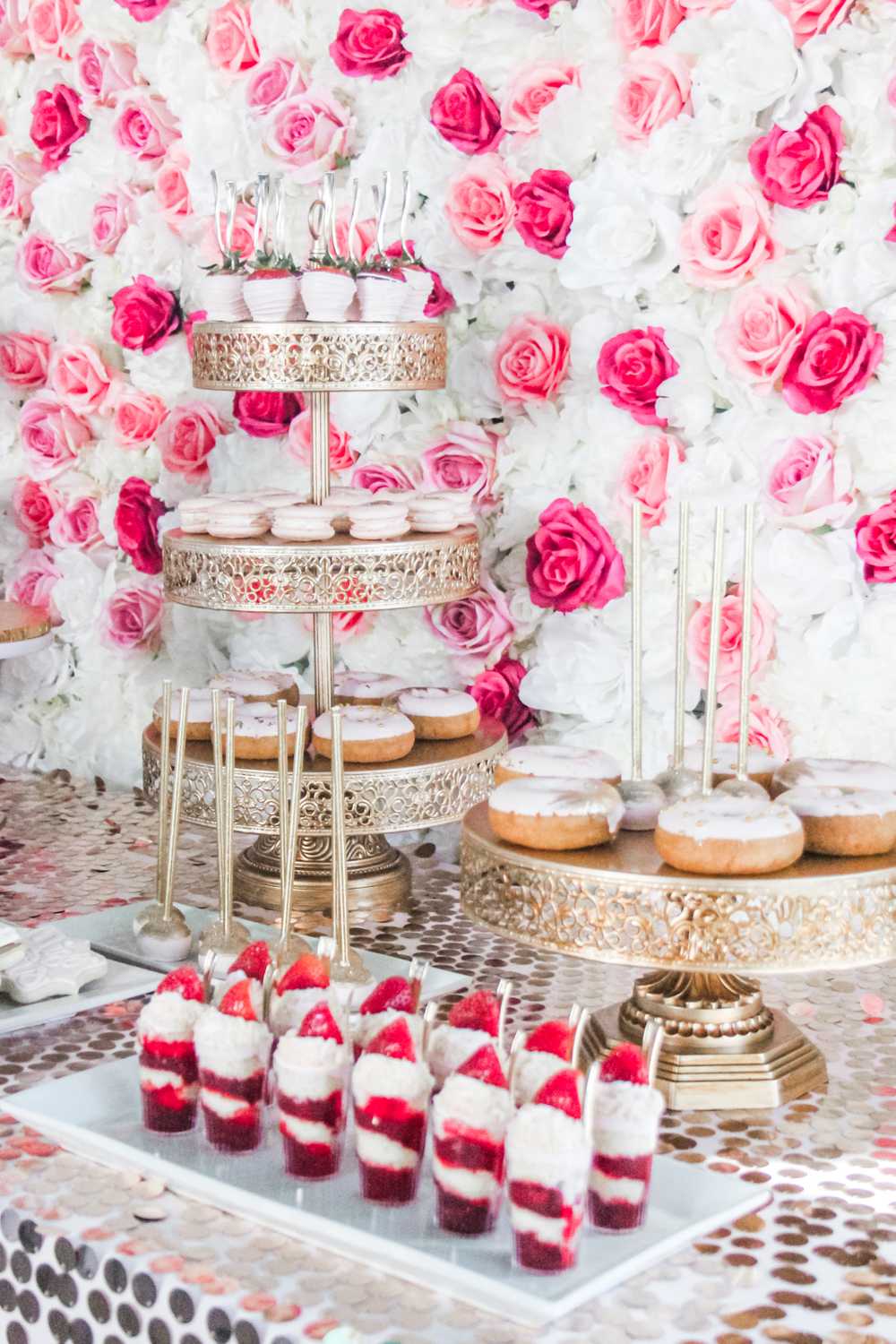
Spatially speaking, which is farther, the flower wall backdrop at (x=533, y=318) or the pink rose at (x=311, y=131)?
the pink rose at (x=311, y=131)

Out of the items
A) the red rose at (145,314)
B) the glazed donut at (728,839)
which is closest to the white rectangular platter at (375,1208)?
the glazed donut at (728,839)

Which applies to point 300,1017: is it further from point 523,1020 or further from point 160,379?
point 160,379

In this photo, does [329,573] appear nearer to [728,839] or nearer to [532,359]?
[532,359]

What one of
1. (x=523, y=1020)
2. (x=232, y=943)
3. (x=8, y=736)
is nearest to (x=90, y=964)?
(x=232, y=943)

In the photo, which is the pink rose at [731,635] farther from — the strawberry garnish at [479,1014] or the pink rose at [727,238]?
the strawberry garnish at [479,1014]

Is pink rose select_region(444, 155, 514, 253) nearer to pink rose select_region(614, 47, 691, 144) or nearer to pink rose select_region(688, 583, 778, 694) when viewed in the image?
pink rose select_region(614, 47, 691, 144)

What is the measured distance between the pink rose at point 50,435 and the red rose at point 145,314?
0.65ft

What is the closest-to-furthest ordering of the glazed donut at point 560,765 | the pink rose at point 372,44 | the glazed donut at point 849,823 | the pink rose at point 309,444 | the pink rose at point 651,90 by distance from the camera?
the glazed donut at point 849,823 < the glazed donut at point 560,765 < the pink rose at point 651,90 < the pink rose at point 372,44 < the pink rose at point 309,444

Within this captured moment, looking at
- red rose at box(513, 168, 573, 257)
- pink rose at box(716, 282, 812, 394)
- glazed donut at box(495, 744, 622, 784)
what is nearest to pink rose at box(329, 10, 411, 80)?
red rose at box(513, 168, 573, 257)

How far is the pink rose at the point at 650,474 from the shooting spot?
85.8 inches

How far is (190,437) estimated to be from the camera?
268 centimetres

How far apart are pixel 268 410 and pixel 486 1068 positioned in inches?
57.4

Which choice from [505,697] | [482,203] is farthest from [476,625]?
→ [482,203]

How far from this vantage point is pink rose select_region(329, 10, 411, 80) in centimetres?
236
